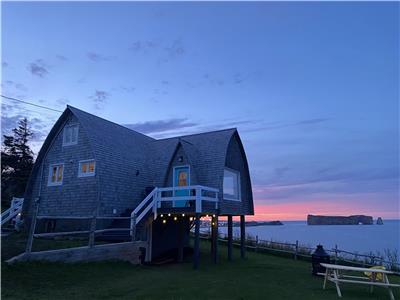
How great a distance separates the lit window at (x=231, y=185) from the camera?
1759 centimetres

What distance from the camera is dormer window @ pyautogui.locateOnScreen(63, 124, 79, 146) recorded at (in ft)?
58.8

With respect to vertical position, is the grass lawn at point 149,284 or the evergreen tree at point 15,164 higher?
the evergreen tree at point 15,164

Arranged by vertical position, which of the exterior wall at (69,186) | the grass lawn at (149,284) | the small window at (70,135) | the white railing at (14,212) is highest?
the small window at (70,135)

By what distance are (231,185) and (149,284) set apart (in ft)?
29.9

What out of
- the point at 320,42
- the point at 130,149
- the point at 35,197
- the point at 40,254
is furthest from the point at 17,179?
the point at 320,42

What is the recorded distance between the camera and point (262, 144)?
28.6m

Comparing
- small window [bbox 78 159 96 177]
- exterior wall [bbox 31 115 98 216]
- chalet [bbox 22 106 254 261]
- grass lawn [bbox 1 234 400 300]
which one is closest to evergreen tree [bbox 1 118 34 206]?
chalet [bbox 22 106 254 261]

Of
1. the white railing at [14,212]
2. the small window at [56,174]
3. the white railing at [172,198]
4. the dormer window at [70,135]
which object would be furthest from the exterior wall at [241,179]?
the white railing at [14,212]

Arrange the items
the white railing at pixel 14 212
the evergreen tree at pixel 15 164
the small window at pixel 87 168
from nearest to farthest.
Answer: the small window at pixel 87 168, the white railing at pixel 14 212, the evergreen tree at pixel 15 164

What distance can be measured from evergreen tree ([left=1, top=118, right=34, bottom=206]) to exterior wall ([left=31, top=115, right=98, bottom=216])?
18.8 m

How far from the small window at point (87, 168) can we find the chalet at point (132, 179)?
52 mm

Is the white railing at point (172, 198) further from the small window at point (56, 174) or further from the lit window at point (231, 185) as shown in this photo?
the small window at point (56, 174)

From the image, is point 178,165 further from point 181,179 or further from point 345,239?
point 345,239

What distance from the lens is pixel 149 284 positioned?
1008cm
